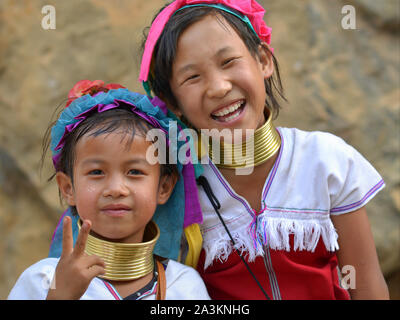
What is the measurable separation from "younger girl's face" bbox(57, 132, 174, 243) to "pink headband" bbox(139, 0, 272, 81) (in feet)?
1.15

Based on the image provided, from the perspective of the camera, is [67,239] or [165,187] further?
[165,187]

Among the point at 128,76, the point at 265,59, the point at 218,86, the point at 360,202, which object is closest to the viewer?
the point at 218,86

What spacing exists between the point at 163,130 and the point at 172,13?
466 mm

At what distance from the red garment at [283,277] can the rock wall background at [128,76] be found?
1.50 m

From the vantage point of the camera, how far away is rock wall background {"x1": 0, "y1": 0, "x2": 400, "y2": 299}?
3380 mm

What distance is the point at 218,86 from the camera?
1.80 meters

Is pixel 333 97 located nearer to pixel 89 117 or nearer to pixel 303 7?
pixel 303 7

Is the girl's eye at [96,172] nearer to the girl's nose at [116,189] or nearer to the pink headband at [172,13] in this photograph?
the girl's nose at [116,189]

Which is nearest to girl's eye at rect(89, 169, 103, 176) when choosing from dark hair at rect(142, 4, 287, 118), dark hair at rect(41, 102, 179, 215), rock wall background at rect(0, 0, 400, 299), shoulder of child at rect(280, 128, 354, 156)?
dark hair at rect(41, 102, 179, 215)

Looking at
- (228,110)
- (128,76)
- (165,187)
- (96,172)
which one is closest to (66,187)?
(96,172)

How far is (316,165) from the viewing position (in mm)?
1941

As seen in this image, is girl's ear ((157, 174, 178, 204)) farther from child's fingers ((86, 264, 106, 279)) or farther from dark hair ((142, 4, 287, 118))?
child's fingers ((86, 264, 106, 279))

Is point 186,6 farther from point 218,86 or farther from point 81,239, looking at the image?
point 81,239

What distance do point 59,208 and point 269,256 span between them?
192 cm
